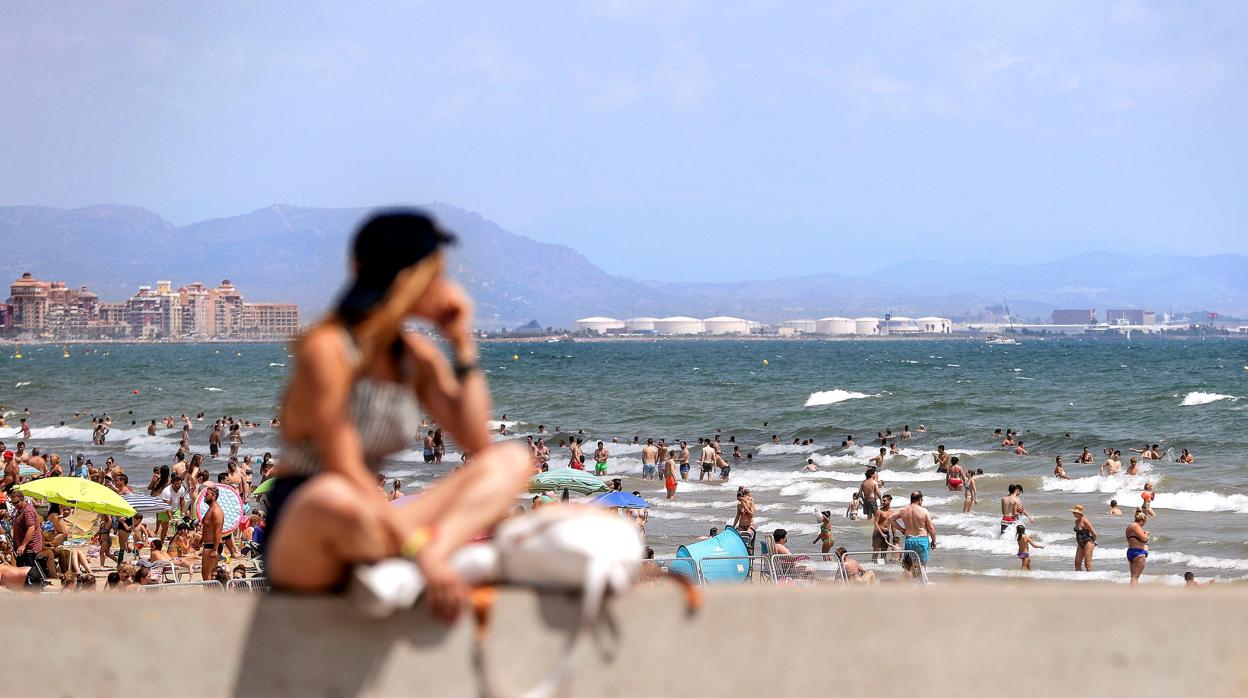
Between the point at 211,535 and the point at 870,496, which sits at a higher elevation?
the point at 211,535

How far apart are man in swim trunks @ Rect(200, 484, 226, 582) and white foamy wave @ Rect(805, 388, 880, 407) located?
44.4 metres

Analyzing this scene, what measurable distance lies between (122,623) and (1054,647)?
2.00 meters

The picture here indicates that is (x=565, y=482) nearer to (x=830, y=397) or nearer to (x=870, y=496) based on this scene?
(x=870, y=496)

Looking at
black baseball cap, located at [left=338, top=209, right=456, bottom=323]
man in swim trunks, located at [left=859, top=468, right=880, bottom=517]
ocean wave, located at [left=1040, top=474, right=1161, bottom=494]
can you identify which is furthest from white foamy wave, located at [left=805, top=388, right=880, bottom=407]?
black baseball cap, located at [left=338, top=209, right=456, bottom=323]

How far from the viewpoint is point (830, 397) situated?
63.9 meters

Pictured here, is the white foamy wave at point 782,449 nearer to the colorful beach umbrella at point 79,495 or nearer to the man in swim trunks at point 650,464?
the man in swim trunks at point 650,464

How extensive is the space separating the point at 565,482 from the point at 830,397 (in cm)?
4466

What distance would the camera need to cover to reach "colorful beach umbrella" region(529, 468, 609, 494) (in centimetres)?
2039

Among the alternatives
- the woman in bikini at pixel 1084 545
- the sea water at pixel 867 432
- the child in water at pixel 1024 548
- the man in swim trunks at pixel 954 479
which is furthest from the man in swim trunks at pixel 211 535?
the man in swim trunks at pixel 954 479

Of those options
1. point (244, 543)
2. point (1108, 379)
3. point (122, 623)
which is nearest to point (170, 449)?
point (244, 543)

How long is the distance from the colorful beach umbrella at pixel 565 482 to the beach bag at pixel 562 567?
17.6 m

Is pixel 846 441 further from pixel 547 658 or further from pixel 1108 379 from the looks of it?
pixel 1108 379

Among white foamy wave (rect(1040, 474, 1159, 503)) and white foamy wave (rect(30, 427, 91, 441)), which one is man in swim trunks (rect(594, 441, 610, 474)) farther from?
white foamy wave (rect(30, 427, 91, 441))

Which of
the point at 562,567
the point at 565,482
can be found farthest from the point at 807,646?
the point at 565,482
